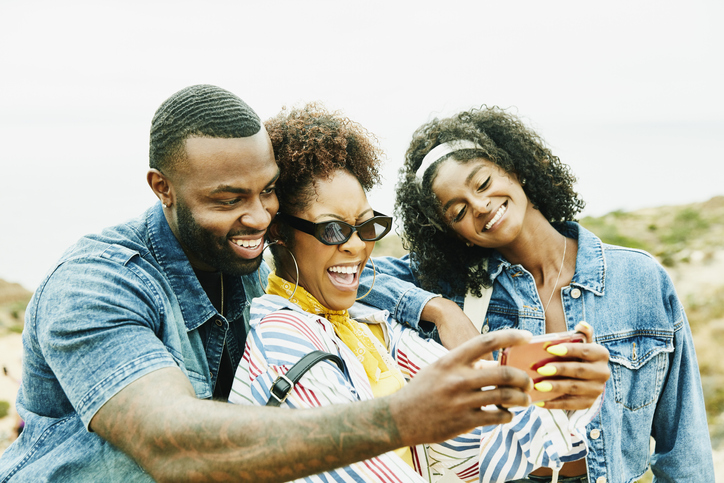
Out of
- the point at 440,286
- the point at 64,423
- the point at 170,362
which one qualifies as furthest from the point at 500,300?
the point at 64,423

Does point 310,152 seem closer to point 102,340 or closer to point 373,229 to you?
point 373,229

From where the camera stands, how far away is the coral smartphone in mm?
1794

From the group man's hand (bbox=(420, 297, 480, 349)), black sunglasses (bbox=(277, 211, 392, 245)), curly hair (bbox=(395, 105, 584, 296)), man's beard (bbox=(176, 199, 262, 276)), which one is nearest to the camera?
black sunglasses (bbox=(277, 211, 392, 245))

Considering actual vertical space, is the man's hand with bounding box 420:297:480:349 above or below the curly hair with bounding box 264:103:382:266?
below

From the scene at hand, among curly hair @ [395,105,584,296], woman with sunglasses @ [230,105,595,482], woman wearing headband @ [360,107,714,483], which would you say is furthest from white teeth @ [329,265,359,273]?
curly hair @ [395,105,584,296]

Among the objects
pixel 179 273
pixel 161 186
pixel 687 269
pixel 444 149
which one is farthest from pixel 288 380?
pixel 687 269

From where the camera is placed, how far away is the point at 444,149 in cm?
346

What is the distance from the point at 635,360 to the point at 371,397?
1715 millimetres

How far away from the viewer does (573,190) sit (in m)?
3.85

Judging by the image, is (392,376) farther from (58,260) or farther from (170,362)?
(58,260)

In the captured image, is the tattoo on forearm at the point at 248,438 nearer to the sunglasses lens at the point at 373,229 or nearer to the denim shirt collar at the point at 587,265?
the sunglasses lens at the point at 373,229

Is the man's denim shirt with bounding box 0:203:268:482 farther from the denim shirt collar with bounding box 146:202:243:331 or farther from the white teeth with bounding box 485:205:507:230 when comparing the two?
the white teeth with bounding box 485:205:507:230

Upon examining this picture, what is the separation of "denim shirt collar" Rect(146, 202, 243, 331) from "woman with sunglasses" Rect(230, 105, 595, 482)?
0.38 meters

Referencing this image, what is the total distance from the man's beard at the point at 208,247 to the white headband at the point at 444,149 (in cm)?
130
